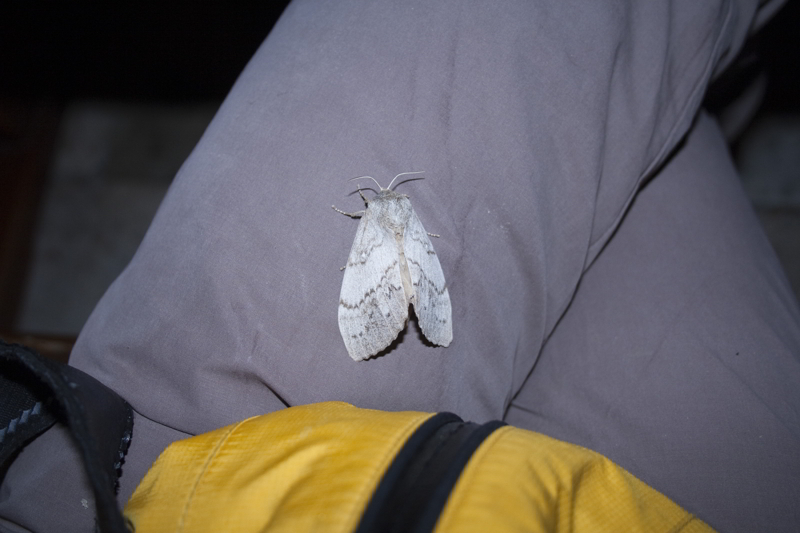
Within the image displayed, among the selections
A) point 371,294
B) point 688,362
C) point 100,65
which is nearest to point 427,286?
point 371,294

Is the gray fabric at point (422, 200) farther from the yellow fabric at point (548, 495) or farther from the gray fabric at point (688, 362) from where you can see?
the yellow fabric at point (548, 495)

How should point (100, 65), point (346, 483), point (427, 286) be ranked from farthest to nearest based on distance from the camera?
1. point (100, 65)
2. point (427, 286)
3. point (346, 483)

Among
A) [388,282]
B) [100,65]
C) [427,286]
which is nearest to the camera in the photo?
[427,286]

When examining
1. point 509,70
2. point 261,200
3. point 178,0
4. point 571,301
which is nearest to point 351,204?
point 261,200

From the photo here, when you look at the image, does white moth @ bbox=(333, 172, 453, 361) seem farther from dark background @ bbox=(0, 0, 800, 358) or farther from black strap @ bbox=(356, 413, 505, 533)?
dark background @ bbox=(0, 0, 800, 358)

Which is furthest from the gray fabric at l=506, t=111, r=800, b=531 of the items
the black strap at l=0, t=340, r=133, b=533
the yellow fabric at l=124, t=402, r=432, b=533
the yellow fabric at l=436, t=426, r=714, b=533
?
the black strap at l=0, t=340, r=133, b=533

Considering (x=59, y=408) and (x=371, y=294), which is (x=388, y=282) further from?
(x=59, y=408)

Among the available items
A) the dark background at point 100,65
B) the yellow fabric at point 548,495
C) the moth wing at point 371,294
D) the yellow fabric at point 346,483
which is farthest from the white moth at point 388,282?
the dark background at point 100,65
